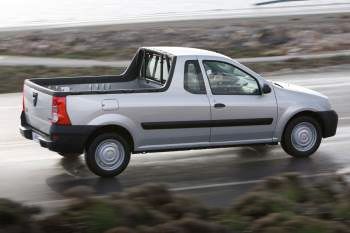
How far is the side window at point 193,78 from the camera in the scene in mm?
10414

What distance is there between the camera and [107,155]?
10055mm

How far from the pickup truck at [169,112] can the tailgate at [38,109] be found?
1 cm

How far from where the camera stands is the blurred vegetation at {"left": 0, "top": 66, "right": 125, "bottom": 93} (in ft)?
65.8

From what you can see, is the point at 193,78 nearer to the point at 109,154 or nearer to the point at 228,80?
the point at 228,80

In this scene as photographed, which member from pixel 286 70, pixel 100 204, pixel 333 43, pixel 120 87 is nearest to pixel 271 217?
pixel 100 204

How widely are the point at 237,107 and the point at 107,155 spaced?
1.93m

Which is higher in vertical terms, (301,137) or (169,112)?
(169,112)

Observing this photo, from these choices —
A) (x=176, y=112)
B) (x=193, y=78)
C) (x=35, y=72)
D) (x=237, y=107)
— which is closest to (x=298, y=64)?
(x=35, y=72)

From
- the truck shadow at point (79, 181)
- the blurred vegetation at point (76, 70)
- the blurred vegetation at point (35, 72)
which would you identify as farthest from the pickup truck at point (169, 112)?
the blurred vegetation at point (35, 72)

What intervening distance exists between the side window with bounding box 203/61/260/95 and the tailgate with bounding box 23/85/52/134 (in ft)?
7.25

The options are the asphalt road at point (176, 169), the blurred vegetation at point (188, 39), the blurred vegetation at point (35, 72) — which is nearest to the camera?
the asphalt road at point (176, 169)

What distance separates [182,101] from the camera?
10289mm

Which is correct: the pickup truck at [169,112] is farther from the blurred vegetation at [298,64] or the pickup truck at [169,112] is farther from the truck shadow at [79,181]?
the blurred vegetation at [298,64]

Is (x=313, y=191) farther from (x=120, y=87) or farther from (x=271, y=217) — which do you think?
(x=120, y=87)
